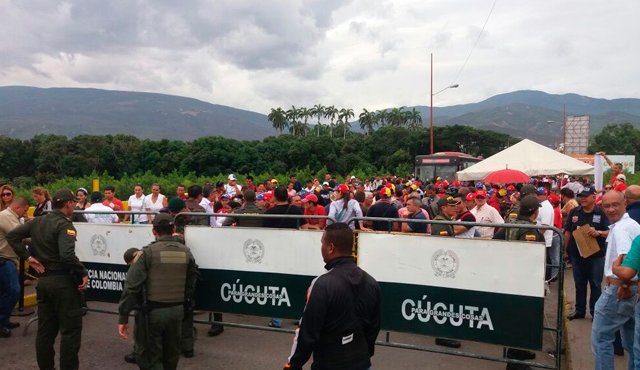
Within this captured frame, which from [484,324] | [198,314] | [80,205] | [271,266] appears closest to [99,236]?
[198,314]

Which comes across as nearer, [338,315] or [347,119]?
[338,315]

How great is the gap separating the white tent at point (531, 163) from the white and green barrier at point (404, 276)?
10102 mm

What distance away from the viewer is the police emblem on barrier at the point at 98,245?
6.43 meters

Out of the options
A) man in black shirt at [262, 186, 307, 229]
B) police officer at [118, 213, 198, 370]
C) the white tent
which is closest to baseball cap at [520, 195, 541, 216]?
man in black shirt at [262, 186, 307, 229]

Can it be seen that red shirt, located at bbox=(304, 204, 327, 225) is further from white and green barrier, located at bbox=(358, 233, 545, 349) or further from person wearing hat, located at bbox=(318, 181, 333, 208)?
white and green barrier, located at bbox=(358, 233, 545, 349)

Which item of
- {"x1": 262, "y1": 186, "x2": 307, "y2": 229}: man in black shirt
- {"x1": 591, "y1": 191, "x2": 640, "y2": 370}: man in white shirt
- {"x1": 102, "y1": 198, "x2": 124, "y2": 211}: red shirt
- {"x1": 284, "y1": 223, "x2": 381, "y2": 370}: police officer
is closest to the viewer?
{"x1": 284, "y1": 223, "x2": 381, "y2": 370}: police officer

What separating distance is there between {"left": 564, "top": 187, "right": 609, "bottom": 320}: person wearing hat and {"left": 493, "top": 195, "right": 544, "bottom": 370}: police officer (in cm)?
135

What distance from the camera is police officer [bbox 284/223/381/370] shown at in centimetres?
290

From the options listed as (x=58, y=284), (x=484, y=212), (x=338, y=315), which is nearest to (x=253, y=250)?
(x=58, y=284)

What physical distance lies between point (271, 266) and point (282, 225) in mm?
1845

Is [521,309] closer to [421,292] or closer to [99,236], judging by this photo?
[421,292]

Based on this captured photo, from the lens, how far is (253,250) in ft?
18.6

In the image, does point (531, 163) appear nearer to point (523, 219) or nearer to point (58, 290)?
point (523, 219)

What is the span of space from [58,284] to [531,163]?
42.4 ft
